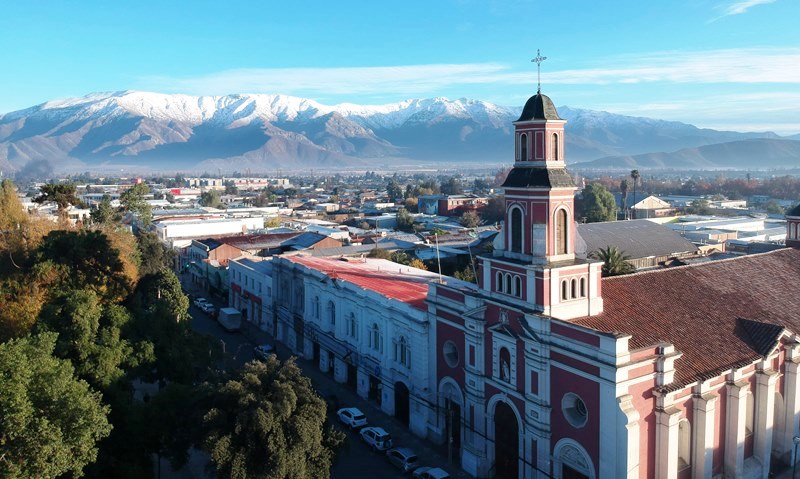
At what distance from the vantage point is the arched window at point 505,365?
24.2 m

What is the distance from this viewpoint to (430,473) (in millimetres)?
24625

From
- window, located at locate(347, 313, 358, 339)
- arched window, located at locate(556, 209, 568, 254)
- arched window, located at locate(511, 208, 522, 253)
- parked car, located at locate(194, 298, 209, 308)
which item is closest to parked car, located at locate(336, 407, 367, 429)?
window, located at locate(347, 313, 358, 339)

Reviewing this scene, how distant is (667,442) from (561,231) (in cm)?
768

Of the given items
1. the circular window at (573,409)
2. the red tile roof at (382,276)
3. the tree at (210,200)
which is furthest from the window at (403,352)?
the tree at (210,200)

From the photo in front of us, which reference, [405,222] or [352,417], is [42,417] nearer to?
[352,417]

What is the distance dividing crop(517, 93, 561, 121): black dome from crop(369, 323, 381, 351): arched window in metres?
14.3

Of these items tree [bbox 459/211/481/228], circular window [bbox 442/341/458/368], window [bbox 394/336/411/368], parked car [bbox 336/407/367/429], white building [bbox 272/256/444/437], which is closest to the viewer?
circular window [bbox 442/341/458/368]

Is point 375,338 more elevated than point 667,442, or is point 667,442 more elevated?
point 375,338

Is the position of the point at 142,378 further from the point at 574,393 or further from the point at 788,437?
the point at 788,437

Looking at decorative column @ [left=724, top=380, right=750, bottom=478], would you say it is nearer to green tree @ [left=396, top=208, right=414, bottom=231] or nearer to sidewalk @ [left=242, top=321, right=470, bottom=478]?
sidewalk @ [left=242, top=321, right=470, bottom=478]

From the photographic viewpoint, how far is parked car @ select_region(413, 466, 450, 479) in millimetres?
24484

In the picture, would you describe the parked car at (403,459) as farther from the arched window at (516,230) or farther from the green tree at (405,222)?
the green tree at (405,222)

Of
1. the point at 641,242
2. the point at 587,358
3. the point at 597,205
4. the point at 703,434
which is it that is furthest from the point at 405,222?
the point at 587,358

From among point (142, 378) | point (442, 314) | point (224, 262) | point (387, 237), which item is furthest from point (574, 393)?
point (387, 237)
